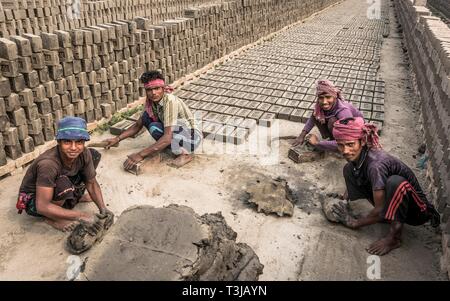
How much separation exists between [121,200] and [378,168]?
2621 mm

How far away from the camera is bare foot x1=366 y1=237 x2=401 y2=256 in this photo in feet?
11.2

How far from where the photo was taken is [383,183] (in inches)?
130

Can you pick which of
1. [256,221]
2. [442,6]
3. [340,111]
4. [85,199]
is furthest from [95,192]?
[442,6]

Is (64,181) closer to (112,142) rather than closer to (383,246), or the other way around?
(112,142)

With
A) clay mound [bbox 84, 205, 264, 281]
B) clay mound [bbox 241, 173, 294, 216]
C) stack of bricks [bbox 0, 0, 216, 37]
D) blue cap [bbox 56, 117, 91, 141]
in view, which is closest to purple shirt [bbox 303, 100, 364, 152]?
clay mound [bbox 241, 173, 294, 216]

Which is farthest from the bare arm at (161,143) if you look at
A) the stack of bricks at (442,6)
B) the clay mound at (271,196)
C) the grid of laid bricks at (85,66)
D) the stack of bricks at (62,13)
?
the stack of bricks at (442,6)

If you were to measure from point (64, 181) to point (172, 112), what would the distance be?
153 centimetres

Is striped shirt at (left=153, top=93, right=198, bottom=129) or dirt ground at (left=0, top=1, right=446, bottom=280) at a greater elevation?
striped shirt at (left=153, top=93, right=198, bottom=129)

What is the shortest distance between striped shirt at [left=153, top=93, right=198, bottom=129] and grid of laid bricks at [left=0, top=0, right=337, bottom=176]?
1389 millimetres

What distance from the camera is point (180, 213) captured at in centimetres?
313

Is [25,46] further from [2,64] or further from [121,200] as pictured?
[121,200]

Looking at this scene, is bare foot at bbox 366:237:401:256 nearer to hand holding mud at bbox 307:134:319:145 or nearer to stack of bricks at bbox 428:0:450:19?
hand holding mud at bbox 307:134:319:145

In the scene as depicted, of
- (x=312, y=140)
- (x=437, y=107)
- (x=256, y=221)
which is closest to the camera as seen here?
(x=256, y=221)
